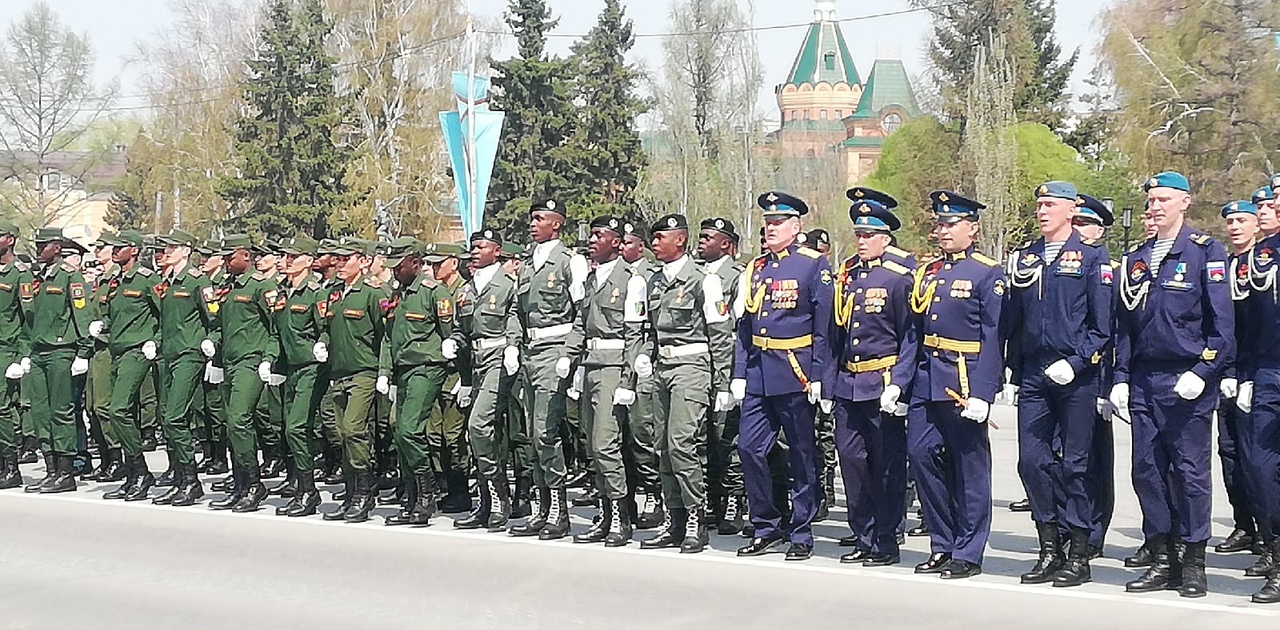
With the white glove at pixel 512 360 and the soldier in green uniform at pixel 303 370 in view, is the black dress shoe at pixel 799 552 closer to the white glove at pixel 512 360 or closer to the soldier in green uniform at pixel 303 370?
the white glove at pixel 512 360

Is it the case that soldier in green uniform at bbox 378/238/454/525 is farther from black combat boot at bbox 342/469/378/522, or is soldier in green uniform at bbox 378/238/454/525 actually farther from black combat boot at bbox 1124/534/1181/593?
black combat boot at bbox 1124/534/1181/593

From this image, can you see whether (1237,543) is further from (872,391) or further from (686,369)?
(686,369)

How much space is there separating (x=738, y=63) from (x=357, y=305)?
4203 cm

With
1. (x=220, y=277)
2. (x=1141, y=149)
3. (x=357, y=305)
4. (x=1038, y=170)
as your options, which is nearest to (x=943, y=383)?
(x=357, y=305)

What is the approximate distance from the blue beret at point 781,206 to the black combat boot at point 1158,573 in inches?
113

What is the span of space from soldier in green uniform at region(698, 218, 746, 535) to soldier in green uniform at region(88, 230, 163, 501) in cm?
453

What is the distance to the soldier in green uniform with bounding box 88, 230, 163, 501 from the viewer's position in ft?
39.7

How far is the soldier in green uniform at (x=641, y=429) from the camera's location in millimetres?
10000

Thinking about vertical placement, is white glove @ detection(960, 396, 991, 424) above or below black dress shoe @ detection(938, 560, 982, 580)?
above

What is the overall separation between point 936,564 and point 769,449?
4.29 ft

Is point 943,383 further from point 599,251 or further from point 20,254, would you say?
point 20,254

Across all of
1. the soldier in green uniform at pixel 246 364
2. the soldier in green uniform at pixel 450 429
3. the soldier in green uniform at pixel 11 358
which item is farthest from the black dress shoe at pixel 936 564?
the soldier in green uniform at pixel 11 358

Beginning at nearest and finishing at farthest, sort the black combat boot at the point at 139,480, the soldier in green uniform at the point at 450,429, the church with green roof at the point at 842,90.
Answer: the soldier in green uniform at the point at 450,429 → the black combat boot at the point at 139,480 → the church with green roof at the point at 842,90

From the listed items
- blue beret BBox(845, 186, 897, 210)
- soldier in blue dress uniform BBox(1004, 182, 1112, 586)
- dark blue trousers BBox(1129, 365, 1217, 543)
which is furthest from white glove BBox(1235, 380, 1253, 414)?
blue beret BBox(845, 186, 897, 210)
